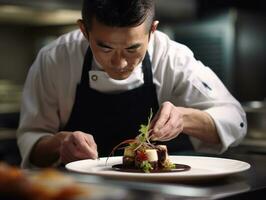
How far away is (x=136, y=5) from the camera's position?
1761mm

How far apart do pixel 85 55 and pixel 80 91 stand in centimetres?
14

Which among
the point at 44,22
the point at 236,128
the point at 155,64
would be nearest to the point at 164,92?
the point at 155,64

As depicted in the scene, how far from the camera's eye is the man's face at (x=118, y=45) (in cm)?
174

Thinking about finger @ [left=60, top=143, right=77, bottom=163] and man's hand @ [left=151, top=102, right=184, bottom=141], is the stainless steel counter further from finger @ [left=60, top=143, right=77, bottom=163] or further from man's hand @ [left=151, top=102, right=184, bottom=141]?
finger @ [left=60, top=143, right=77, bottom=163]

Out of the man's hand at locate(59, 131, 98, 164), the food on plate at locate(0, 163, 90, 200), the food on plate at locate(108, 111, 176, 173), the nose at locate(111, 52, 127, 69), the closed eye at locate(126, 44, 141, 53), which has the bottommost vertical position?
the man's hand at locate(59, 131, 98, 164)

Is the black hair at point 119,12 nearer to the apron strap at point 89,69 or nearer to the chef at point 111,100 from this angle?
the chef at point 111,100

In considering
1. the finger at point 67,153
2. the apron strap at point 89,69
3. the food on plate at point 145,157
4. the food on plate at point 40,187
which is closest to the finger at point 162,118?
the food on plate at point 145,157

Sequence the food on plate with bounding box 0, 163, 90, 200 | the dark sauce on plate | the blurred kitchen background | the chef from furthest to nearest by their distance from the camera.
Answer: the blurred kitchen background < the chef < the dark sauce on plate < the food on plate with bounding box 0, 163, 90, 200

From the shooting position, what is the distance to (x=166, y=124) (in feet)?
5.80

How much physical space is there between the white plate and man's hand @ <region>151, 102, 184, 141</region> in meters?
0.08

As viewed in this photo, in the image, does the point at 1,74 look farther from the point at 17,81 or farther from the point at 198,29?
the point at 198,29

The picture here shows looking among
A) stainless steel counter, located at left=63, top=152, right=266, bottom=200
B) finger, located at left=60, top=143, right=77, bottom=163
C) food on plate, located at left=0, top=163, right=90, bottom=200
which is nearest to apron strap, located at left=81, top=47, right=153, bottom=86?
finger, located at left=60, top=143, right=77, bottom=163

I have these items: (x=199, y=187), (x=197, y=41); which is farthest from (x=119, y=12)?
(x=197, y=41)

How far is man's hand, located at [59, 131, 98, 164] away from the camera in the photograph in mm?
1664
